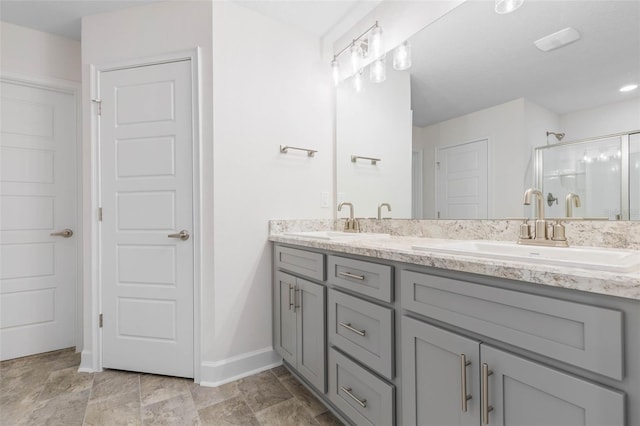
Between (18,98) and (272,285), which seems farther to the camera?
(18,98)

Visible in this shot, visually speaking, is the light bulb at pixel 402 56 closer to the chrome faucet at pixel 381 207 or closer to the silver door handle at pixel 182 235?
the chrome faucet at pixel 381 207

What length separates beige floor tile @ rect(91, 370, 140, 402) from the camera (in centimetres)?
179

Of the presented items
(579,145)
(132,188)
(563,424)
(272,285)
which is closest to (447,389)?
(563,424)

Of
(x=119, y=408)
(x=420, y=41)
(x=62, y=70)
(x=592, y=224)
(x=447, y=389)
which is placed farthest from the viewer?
(x=62, y=70)

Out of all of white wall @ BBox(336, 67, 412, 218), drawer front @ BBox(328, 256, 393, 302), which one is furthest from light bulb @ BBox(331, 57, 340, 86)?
drawer front @ BBox(328, 256, 393, 302)

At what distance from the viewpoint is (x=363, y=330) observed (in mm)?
1328

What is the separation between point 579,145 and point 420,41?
1.02 meters

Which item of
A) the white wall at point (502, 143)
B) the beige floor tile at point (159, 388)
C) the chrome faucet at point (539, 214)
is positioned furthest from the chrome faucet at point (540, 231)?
the beige floor tile at point (159, 388)

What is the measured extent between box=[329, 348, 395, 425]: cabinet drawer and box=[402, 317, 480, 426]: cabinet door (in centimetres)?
8

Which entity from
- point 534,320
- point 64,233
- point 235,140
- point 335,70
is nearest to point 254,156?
point 235,140

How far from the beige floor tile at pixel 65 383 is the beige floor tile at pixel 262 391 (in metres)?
0.95

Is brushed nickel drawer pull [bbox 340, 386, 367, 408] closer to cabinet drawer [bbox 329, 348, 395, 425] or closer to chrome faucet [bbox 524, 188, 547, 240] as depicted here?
cabinet drawer [bbox 329, 348, 395, 425]

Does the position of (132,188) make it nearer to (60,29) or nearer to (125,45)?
(125,45)

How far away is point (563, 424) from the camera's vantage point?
0.74 meters
